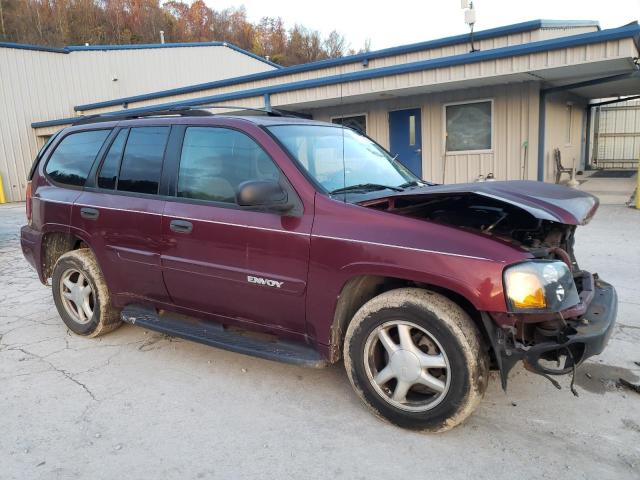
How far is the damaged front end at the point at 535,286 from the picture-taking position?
2539mm

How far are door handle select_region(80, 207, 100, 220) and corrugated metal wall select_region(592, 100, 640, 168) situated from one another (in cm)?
1960

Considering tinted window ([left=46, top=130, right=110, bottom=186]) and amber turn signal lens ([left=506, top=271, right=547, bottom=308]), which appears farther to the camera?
tinted window ([left=46, top=130, right=110, bottom=186])

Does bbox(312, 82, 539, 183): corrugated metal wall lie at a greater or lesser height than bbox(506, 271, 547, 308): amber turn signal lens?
greater

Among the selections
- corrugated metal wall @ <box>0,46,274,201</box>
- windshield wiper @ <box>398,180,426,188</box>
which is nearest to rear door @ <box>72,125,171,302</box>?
Result: windshield wiper @ <box>398,180,426,188</box>

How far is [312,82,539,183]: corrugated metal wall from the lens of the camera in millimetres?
11547

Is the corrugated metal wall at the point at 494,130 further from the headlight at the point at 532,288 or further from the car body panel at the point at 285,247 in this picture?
the headlight at the point at 532,288

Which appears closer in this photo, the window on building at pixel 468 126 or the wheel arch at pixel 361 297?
the wheel arch at pixel 361 297

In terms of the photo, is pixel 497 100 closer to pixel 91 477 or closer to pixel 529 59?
pixel 529 59

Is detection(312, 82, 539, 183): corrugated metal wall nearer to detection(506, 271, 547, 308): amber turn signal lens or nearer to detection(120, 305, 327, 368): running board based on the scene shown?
detection(120, 305, 327, 368): running board

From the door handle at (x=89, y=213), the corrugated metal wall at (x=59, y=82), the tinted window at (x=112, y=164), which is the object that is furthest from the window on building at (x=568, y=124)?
the corrugated metal wall at (x=59, y=82)

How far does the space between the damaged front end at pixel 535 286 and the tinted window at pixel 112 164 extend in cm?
215

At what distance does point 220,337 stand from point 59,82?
67.0ft

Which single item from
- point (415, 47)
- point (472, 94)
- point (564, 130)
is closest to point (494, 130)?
point (472, 94)

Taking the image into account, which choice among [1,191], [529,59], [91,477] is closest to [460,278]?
[91,477]
